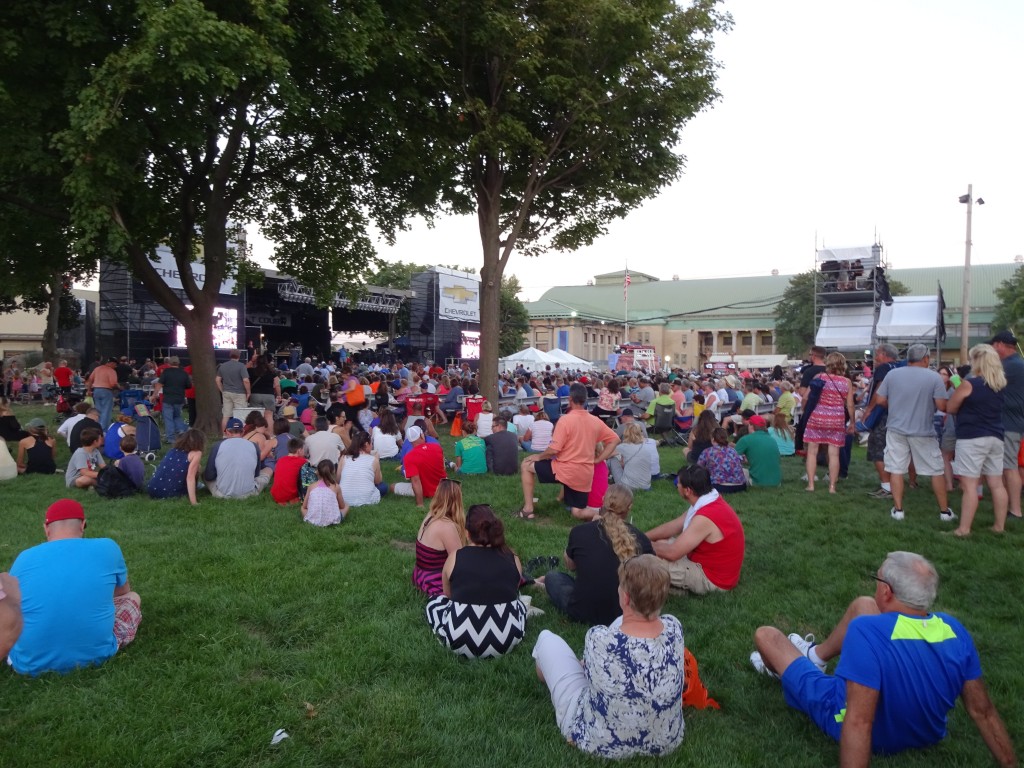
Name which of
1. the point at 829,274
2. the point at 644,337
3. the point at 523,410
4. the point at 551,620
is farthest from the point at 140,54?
the point at 644,337

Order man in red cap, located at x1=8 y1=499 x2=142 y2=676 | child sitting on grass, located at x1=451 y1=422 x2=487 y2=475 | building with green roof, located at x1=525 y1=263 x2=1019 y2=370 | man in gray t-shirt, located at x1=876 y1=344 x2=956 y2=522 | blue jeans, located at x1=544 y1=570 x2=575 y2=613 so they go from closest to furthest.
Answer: man in red cap, located at x1=8 y1=499 x2=142 y2=676, blue jeans, located at x1=544 y1=570 x2=575 y2=613, man in gray t-shirt, located at x1=876 y1=344 x2=956 y2=522, child sitting on grass, located at x1=451 y1=422 x2=487 y2=475, building with green roof, located at x1=525 y1=263 x2=1019 y2=370

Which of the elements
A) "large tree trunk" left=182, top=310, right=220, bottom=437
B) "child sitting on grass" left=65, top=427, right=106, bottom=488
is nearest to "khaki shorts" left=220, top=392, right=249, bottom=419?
"large tree trunk" left=182, top=310, right=220, bottom=437

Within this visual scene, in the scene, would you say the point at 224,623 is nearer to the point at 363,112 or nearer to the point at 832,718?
the point at 832,718

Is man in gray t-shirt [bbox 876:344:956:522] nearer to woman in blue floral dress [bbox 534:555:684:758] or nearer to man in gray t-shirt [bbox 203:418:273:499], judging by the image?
woman in blue floral dress [bbox 534:555:684:758]

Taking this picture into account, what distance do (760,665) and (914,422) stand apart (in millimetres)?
4308

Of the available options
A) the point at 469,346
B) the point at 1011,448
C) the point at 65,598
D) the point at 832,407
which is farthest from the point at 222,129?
the point at 469,346

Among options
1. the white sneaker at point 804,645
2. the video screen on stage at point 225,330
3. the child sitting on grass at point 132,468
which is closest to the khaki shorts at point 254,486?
the child sitting on grass at point 132,468

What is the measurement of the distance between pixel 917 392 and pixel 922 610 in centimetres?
495

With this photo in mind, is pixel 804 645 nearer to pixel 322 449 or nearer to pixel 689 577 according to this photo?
pixel 689 577

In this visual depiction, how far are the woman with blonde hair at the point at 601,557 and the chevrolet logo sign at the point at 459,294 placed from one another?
36.8 meters

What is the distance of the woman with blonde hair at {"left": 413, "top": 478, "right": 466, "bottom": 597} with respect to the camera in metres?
4.91

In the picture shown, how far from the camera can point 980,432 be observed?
652 cm

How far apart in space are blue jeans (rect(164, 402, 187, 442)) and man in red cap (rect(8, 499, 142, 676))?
9.66 m

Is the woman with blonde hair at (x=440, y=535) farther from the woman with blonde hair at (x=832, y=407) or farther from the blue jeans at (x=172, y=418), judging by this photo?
the blue jeans at (x=172, y=418)
